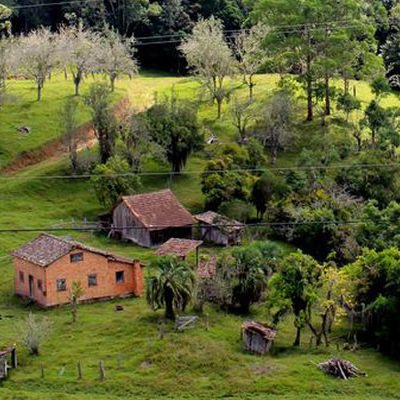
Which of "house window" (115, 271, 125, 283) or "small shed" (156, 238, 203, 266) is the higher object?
"small shed" (156, 238, 203, 266)

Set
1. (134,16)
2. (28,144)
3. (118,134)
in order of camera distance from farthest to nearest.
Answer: (134,16) < (28,144) < (118,134)

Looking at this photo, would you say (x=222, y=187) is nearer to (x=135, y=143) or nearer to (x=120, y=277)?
Result: (x=135, y=143)

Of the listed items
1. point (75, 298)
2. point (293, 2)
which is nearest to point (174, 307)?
point (75, 298)

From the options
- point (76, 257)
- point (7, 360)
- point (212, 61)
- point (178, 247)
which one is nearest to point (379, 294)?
point (178, 247)

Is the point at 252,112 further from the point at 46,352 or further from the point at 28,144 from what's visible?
the point at 46,352

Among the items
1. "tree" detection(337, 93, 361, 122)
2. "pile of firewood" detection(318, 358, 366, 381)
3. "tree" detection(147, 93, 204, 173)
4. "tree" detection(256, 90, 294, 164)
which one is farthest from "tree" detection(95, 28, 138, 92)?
"pile of firewood" detection(318, 358, 366, 381)

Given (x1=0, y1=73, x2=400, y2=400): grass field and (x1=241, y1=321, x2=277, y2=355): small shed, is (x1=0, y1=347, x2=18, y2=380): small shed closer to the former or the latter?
(x1=0, y1=73, x2=400, y2=400): grass field
